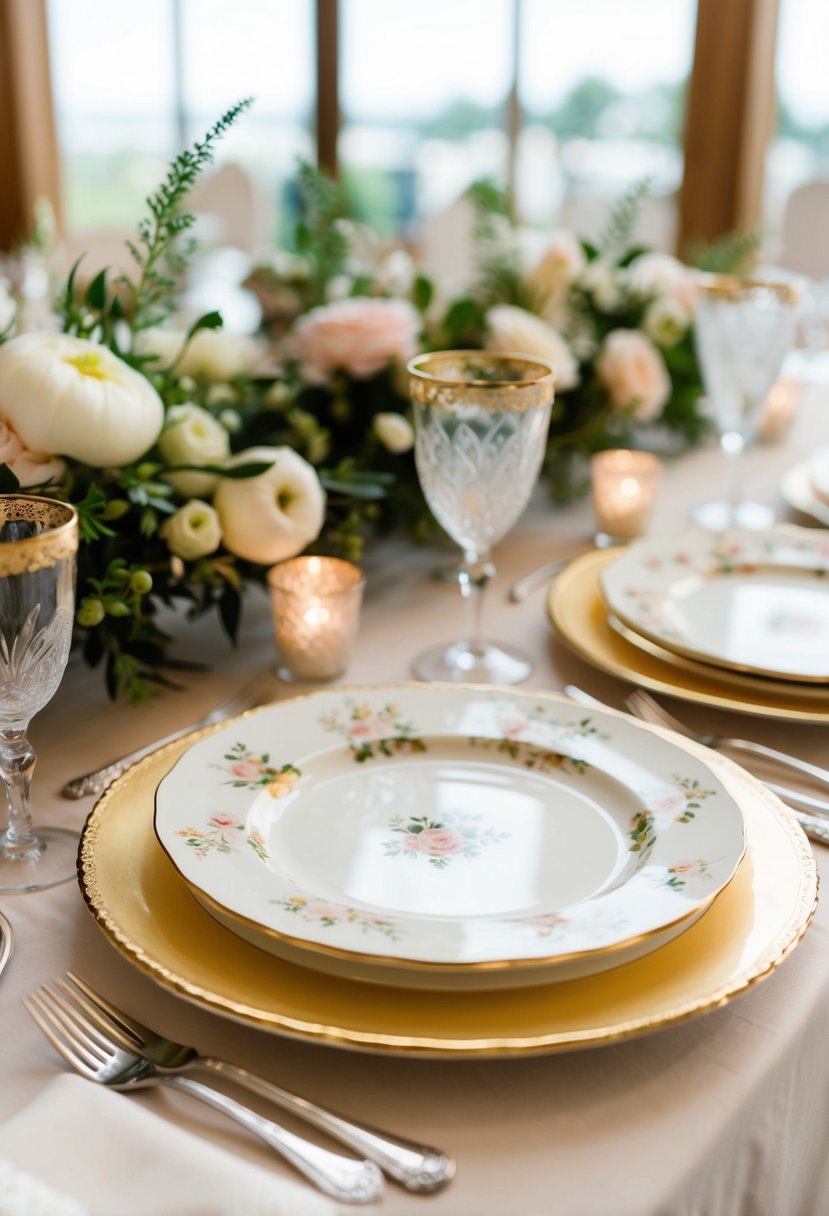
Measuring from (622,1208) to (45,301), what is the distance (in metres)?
1.44

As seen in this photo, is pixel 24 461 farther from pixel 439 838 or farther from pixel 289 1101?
pixel 289 1101

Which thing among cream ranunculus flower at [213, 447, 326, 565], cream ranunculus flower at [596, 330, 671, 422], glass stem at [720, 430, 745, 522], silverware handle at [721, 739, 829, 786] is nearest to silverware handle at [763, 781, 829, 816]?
silverware handle at [721, 739, 829, 786]

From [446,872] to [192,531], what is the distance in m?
0.38

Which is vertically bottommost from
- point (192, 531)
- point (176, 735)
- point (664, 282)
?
point (176, 735)

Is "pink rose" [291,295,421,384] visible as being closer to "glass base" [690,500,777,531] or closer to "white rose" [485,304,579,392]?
"white rose" [485,304,579,392]

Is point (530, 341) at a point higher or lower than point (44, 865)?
higher

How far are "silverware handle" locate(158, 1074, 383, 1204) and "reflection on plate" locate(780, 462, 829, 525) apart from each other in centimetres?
100

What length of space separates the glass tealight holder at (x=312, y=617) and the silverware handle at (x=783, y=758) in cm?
30

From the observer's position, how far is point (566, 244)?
4.91 ft

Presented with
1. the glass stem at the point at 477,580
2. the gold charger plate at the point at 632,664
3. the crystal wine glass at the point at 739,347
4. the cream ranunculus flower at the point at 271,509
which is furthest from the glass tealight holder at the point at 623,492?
the cream ranunculus flower at the point at 271,509

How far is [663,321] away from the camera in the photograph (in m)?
1.56

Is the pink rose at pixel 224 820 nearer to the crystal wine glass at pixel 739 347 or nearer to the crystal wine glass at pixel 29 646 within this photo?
the crystal wine glass at pixel 29 646

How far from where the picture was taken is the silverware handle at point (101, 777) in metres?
0.77

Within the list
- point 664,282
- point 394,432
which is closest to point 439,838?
point 394,432
